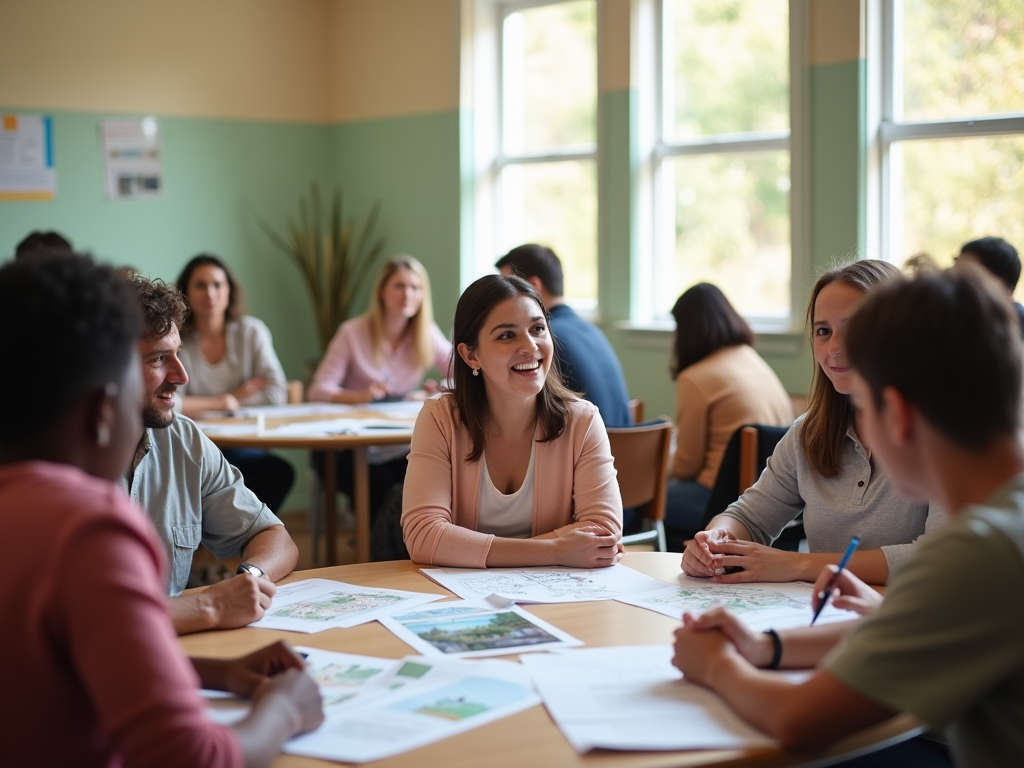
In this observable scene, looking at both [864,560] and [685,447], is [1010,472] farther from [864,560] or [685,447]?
[685,447]

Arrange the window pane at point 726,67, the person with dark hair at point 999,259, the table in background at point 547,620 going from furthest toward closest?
the window pane at point 726,67, the person with dark hair at point 999,259, the table in background at point 547,620

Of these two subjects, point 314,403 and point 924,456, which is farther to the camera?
point 314,403

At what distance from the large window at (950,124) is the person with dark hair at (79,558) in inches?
157

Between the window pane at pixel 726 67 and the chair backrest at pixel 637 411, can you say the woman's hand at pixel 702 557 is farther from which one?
the window pane at pixel 726 67

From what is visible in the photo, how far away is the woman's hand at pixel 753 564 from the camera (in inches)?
79.7

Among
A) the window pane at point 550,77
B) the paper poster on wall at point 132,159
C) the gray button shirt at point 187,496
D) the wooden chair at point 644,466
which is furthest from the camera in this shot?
the paper poster on wall at point 132,159

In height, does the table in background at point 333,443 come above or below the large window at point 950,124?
below

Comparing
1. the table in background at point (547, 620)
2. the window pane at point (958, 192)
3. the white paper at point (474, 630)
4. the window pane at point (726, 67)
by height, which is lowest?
the table in background at point (547, 620)

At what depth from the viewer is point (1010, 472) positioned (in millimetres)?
1233

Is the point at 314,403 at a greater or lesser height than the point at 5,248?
lesser

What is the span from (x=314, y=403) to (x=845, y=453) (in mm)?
3316

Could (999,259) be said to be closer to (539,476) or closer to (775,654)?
(539,476)

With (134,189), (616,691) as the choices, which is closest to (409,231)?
(134,189)

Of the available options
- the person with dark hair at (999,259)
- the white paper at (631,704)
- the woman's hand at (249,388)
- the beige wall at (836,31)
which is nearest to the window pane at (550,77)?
the beige wall at (836,31)
